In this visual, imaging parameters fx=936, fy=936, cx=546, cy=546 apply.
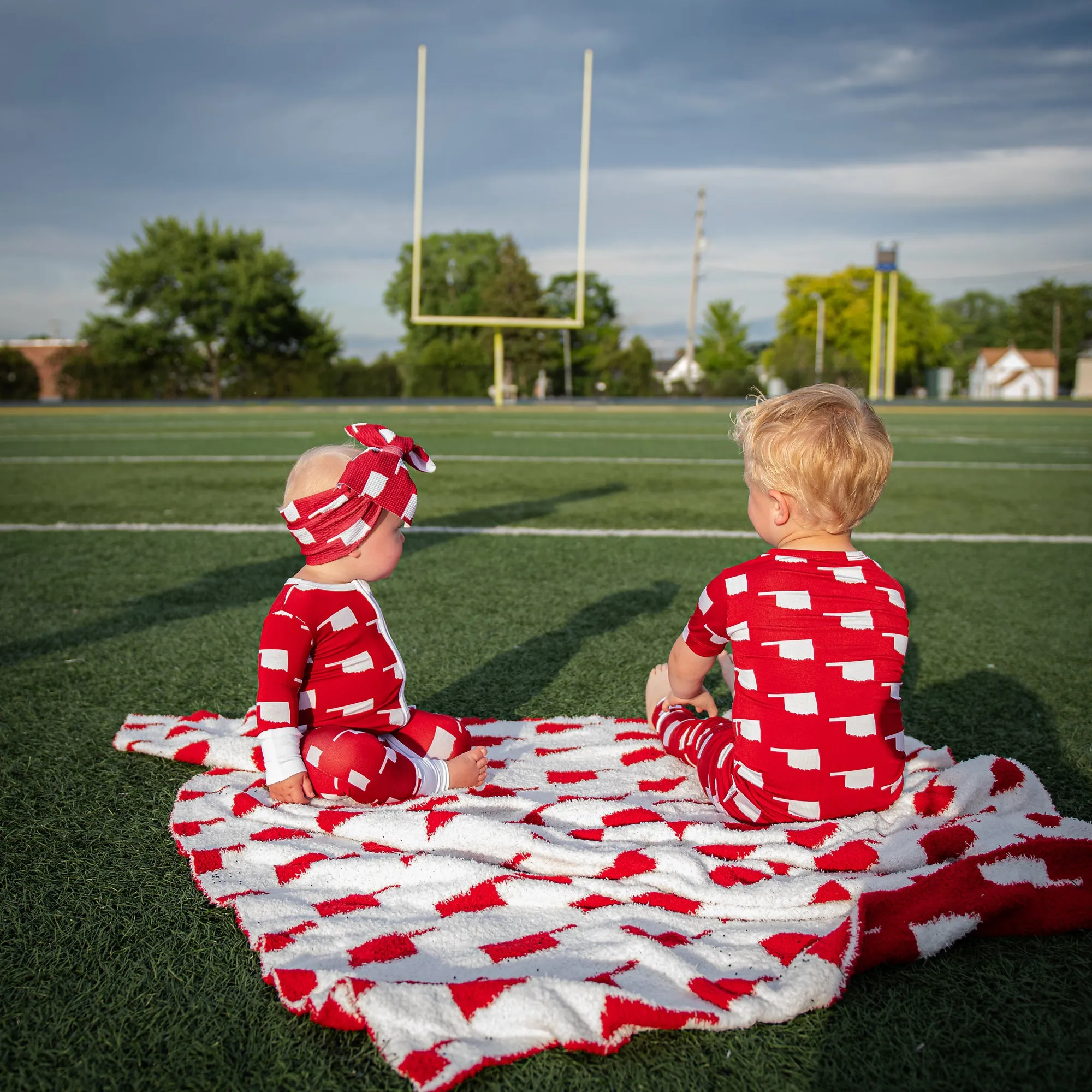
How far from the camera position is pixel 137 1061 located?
4.13 feet

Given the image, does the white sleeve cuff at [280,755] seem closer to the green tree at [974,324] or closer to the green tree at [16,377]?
the green tree at [16,377]

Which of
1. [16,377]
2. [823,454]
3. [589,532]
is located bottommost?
[589,532]

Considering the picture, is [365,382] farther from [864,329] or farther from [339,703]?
[864,329]

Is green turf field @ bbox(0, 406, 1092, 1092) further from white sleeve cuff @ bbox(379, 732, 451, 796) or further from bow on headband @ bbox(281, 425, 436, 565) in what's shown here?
bow on headband @ bbox(281, 425, 436, 565)

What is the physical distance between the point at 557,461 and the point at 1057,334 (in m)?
75.5

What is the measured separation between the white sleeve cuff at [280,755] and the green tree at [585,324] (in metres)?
55.8

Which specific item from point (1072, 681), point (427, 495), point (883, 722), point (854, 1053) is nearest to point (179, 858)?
point (854, 1053)

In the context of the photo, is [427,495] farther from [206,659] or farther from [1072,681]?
[1072,681]

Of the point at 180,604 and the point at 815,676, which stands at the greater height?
the point at 815,676

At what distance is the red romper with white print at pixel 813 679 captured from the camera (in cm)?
181

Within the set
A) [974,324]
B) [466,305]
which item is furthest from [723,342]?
[974,324]

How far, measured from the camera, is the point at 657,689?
2.45m

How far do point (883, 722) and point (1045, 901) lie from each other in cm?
43

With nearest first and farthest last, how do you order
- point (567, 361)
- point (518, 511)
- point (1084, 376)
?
point (518, 511) → point (567, 361) → point (1084, 376)
